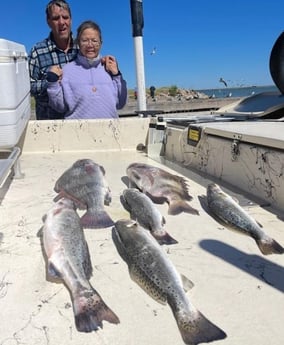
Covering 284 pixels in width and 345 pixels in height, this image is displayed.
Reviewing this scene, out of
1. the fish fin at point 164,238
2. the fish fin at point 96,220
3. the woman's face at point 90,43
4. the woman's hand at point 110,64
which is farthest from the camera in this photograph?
the woman's hand at point 110,64

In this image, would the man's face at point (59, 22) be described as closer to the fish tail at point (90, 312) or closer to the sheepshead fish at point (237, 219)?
the sheepshead fish at point (237, 219)

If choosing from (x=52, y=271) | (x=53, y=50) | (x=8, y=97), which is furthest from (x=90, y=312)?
(x=53, y=50)

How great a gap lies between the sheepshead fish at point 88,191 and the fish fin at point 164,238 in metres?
0.36

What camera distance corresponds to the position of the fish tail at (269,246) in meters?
2.42

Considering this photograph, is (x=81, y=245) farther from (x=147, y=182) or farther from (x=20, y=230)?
(x=147, y=182)

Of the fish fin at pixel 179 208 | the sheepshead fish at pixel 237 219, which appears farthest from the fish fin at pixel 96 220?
the sheepshead fish at pixel 237 219

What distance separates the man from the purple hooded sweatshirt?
357 mm

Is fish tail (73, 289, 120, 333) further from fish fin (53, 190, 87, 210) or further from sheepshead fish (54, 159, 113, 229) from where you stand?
fish fin (53, 190, 87, 210)

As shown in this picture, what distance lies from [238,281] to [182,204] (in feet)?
3.80

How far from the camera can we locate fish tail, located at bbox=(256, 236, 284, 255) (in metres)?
2.42

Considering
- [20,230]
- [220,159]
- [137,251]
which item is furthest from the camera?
[220,159]

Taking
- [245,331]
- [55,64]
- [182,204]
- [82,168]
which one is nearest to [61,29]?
[55,64]

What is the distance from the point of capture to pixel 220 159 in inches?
153

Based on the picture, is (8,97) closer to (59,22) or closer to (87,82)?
(87,82)
